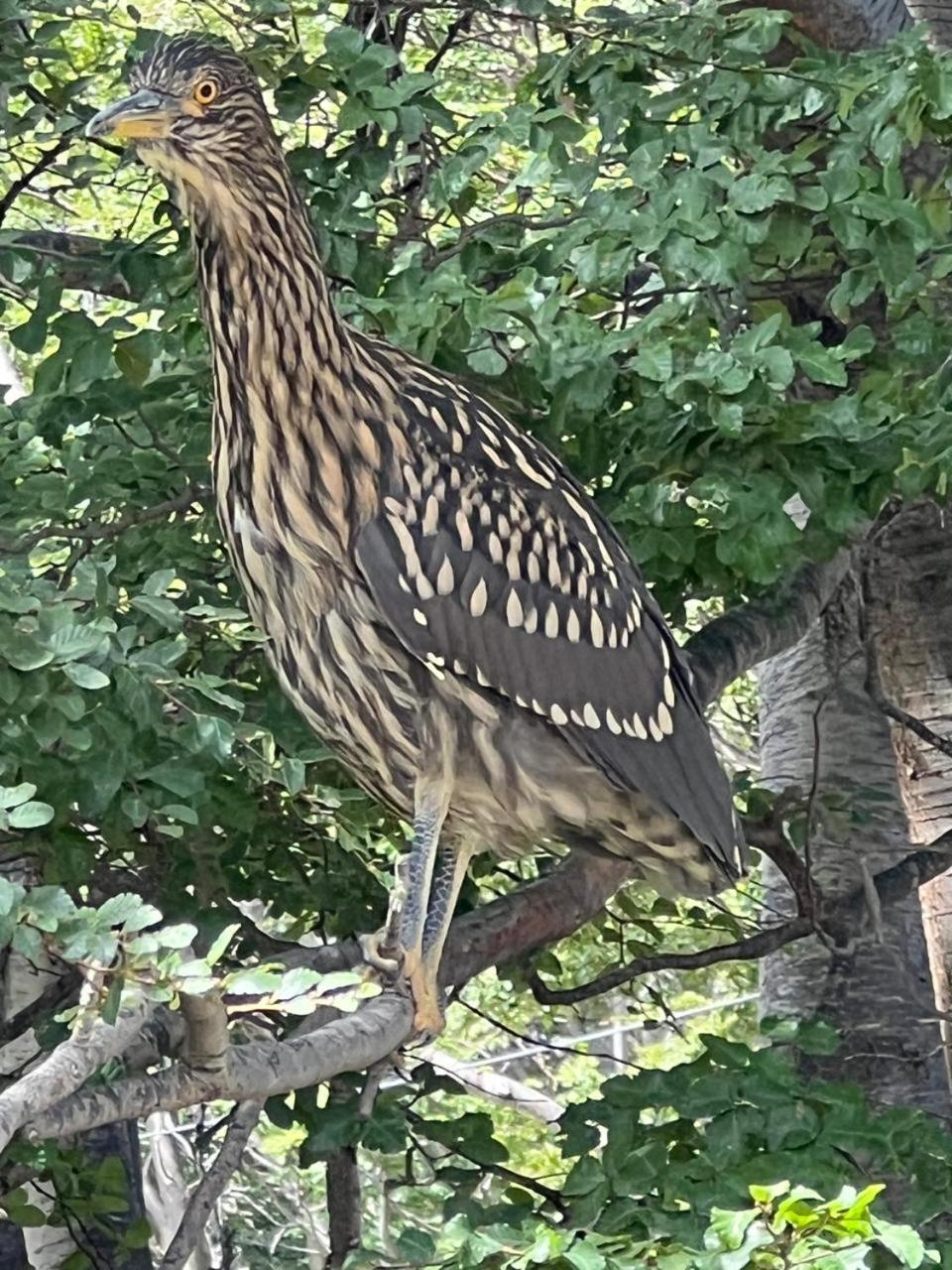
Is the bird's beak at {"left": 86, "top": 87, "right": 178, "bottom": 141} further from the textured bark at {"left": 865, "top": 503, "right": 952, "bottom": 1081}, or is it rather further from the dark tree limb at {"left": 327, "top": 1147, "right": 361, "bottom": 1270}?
the textured bark at {"left": 865, "top": 503, "right": 952, "bottom": 1081}

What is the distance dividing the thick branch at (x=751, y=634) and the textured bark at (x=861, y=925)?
39cm

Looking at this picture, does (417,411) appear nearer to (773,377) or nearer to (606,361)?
(606,361)

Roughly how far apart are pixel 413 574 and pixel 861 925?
155cm

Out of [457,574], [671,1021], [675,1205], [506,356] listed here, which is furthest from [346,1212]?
[506,356]

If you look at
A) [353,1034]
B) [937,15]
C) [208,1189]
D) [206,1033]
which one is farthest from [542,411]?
[937,15]

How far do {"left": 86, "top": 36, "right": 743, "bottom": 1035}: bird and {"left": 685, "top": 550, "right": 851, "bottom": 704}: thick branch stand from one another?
334mm

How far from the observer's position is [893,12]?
3510mm

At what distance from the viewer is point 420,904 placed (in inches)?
101

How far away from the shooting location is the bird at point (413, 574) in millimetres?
2398

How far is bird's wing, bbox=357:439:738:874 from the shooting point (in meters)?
2.51

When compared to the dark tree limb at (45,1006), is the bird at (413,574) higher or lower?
higher

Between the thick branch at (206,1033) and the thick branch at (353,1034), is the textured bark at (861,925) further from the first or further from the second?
the thick branch at (206,1033)

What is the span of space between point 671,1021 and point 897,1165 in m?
0.95

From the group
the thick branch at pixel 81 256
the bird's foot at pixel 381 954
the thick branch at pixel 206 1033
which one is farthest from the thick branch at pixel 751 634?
the thick branch at pixel 206 1033
